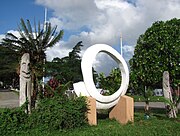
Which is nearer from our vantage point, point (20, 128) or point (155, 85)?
point (20, 128)

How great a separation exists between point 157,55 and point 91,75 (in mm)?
6309

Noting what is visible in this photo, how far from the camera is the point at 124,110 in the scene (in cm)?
1349

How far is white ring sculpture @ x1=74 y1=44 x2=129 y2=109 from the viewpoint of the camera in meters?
12.0

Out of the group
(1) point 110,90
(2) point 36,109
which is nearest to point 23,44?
(1) point 110,90

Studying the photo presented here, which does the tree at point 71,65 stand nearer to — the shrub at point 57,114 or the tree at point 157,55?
the tree at point 157,55

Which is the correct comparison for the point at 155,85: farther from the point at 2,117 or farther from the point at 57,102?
the point at 2,117

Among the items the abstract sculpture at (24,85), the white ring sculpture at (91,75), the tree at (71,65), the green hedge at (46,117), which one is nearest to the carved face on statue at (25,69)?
the abstract sculpture at (24,85)

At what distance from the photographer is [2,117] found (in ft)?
32.9

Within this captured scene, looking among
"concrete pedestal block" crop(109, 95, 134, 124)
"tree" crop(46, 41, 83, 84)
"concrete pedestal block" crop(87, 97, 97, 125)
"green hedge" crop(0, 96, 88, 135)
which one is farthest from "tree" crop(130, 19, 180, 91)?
"tree" crop(46, 41, 83, 84)

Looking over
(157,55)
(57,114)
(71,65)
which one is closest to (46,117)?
(57,114)

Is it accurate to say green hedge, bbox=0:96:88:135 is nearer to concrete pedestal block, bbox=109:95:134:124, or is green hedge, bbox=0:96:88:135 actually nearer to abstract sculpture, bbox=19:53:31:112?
abstract sculpture, bbox=19:53:31:112

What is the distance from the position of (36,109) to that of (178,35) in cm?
935

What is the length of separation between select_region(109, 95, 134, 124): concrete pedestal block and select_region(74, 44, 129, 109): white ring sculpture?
28cm

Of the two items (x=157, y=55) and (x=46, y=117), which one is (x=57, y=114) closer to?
(x=46, y=117)
